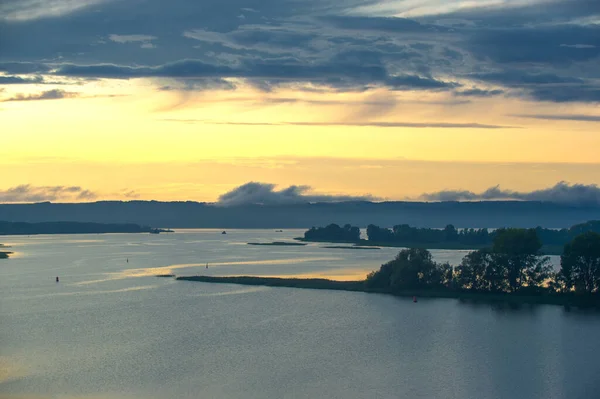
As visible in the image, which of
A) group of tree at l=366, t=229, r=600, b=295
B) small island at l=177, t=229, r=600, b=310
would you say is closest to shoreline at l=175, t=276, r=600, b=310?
small island at l=177, t=229, r=600, b=310

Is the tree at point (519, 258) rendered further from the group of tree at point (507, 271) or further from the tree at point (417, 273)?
the tree at point (417, 273)

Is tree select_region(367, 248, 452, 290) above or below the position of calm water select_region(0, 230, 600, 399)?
above

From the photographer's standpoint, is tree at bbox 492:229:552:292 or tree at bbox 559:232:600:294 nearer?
tree at bbox 559:232:600:294

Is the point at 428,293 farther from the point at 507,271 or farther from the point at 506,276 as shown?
the point at 507,271

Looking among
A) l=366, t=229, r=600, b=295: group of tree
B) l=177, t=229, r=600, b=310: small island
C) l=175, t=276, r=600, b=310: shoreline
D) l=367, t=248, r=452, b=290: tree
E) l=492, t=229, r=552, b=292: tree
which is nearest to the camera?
l=175, t=276, r=600, b=310: shoreline

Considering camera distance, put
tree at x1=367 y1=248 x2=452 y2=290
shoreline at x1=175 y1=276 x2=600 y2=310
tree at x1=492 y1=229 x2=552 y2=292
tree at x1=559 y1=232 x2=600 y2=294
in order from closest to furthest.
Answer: shoreline at x1=175 y1=276 x2=600 y2=310, tree at x1=559 y1=232 x2=600 y2=294, tree at x1=492 y1=229 x2=552 y2=292, tree at x1=367 y1=248 x2=452 y2=290

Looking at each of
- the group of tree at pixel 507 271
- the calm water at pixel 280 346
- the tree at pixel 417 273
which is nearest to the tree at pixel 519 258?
the group of tree at pixel 507 271

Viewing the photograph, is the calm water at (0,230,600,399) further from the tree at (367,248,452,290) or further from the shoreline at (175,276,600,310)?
the tree at (367,248,452,290)
